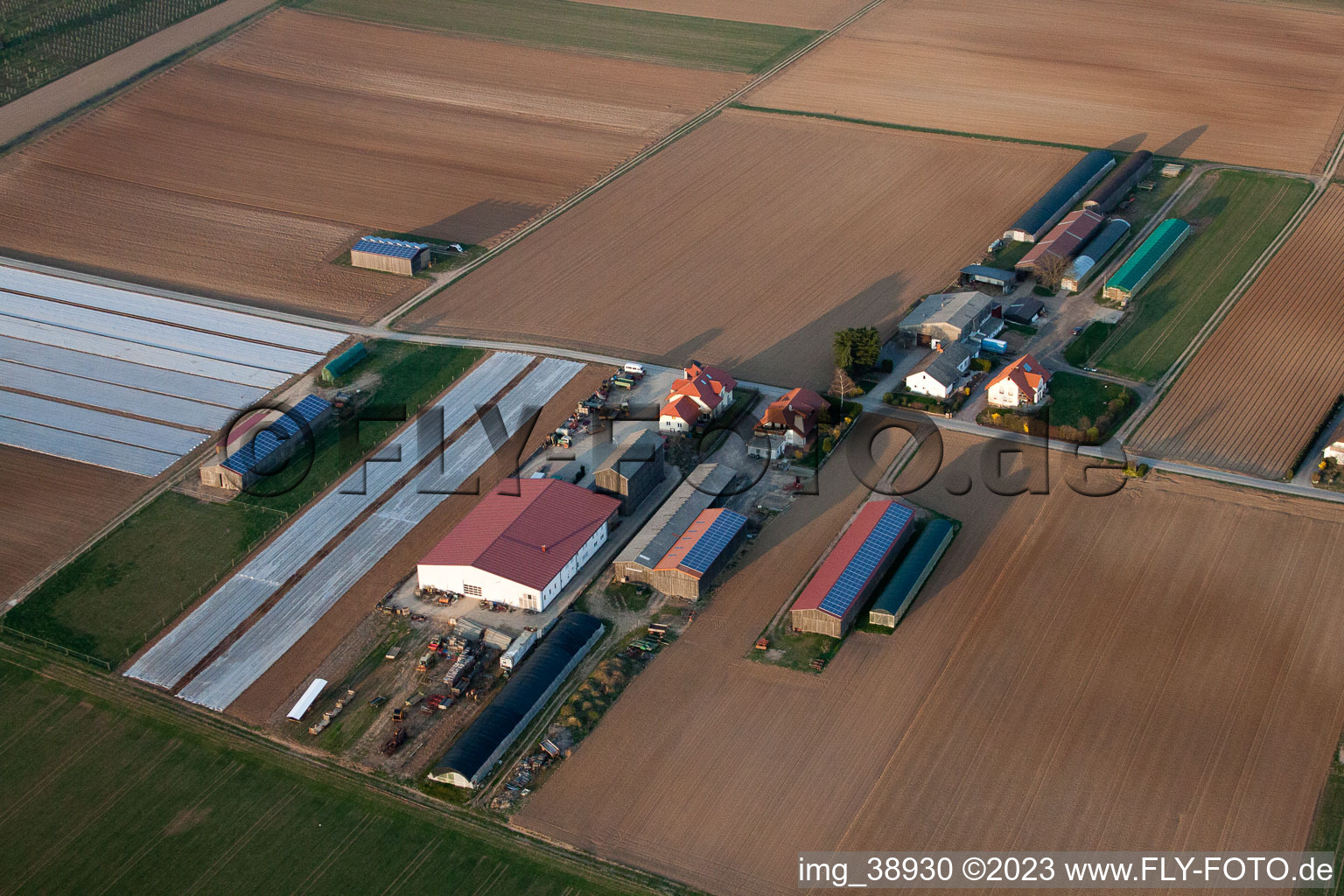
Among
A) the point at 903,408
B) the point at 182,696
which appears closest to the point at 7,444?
the point at 182,696

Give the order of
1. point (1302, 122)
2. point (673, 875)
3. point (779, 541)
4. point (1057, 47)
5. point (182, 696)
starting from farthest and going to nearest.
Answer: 1. point (1057, 47)
2. point (1302, 122)
3. point (779, 541)
4. point (182, 696)
5. point (673, 875)

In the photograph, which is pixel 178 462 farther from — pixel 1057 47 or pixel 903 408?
→ pixel 1057 47

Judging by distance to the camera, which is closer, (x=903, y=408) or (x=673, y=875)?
(x=673, y=875)

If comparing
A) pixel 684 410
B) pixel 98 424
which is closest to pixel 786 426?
pixel 684 410

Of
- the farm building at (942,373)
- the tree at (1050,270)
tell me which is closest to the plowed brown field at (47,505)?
the farm building at (942,373)

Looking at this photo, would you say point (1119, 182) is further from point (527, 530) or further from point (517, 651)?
point (517, 651)

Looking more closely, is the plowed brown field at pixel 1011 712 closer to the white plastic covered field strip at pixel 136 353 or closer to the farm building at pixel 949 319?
the farm building at pixel 949 319
